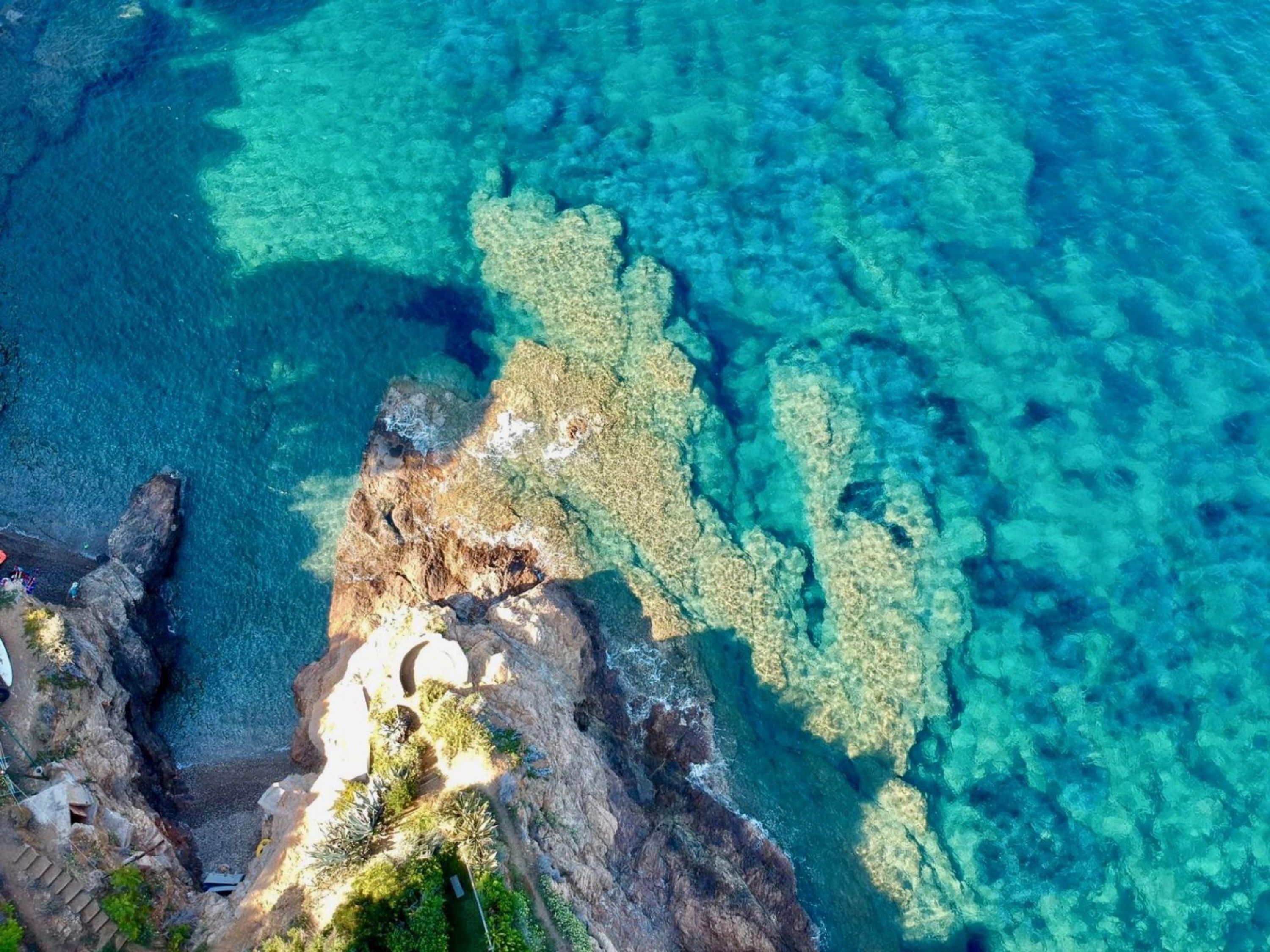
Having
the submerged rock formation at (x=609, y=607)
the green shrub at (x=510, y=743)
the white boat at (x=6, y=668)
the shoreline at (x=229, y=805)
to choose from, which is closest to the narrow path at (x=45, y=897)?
the submerged rock formation at (x=609, y=607)

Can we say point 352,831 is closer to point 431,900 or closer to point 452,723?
point 431,900

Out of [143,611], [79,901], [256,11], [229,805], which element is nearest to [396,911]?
[79,901]

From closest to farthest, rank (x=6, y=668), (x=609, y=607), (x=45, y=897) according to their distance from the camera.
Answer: (x=45, y=897) < (x=6, y=668) < (x=609, y=607)

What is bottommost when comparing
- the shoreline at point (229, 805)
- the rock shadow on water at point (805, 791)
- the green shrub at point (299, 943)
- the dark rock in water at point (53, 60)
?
the rock shadow on water at point (805, 791)

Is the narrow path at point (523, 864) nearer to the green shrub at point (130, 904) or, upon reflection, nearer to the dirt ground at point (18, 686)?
the green shrub at point (130, 904)

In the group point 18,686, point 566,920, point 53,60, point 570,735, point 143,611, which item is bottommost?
point 143,611

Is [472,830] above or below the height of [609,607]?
above
